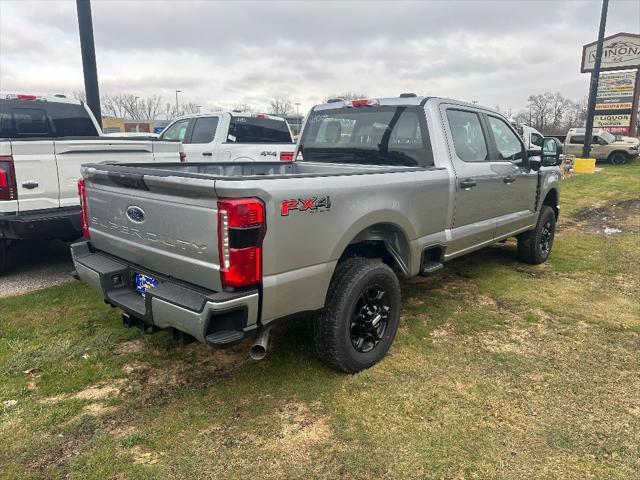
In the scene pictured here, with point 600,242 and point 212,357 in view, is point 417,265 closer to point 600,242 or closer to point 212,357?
point 212,357

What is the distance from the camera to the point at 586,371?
341 centimetres

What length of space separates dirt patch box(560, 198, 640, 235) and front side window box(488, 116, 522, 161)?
3.98 metres

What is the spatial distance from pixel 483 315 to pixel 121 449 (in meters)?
3.22

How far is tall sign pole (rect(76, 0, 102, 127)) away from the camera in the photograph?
8.76 m

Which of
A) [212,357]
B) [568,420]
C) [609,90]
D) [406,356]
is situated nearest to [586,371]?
[568,420]

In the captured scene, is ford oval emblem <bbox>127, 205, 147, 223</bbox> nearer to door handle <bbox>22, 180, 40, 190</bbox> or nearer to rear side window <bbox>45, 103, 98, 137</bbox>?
door handle <bbox>22, 180, 40, 190</bbox>

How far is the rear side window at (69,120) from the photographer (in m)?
7.21

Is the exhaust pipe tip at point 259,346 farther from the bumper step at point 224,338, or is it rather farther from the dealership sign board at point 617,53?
the dealership sign board at point 617,53

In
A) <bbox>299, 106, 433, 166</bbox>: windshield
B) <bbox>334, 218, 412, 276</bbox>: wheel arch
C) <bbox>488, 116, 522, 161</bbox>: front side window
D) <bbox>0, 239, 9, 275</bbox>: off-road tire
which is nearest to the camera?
<bbox>334, 218, 412, 276</bbox>: wheel arch

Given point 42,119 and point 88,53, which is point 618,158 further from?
point 42,119

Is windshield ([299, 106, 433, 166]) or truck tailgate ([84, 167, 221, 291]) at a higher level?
windshield ([299, 106, 433, 166])

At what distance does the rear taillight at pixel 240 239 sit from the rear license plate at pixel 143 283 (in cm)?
69

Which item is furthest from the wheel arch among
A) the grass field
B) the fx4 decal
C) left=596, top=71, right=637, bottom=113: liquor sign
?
left=596, top=71, right=637, bottom=113: liquor sign

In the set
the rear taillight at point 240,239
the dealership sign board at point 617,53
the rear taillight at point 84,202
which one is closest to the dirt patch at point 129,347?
the rear taillight at point 84,202
